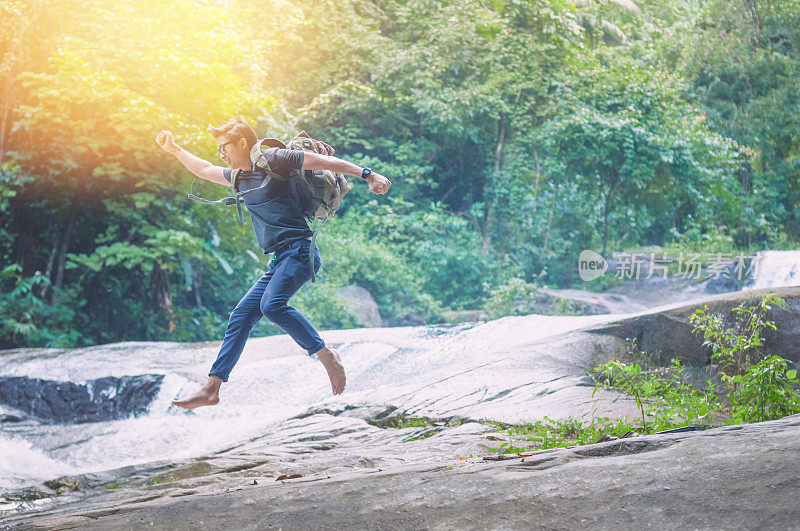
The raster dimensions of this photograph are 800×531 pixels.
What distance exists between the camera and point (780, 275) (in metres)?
11.9

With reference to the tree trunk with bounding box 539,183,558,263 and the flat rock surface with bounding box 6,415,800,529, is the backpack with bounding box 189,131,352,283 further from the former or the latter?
the tree trunk with bounding box 539,183,558,263

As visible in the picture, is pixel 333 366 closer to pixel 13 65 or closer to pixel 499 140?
Result: pixel 13 65

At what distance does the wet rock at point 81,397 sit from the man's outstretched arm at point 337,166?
4347mm

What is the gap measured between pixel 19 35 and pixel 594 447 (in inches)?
420

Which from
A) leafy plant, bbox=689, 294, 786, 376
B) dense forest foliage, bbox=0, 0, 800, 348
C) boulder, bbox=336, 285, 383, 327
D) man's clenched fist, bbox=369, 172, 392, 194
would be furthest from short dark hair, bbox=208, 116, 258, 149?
boulder, bbox=336, 285, 383, 327

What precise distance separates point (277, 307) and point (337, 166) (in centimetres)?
77

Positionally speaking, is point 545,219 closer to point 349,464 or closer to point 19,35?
point 19,35

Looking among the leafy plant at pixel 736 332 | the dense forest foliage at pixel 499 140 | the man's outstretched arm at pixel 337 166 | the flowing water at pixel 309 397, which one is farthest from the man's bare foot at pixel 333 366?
the dense forest foliage at pixel 499 140

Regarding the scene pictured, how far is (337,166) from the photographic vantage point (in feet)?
11.4

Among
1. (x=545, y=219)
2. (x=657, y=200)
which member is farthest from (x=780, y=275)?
(x=545, y=219)

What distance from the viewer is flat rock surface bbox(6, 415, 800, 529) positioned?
69.0 inches

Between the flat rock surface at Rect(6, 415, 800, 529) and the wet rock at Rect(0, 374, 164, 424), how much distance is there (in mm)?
4851

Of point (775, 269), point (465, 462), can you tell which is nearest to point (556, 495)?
point (465, 462)

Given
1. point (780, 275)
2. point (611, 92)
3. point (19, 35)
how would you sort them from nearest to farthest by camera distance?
point (19, 35) → point (780, 275) → point (611, 92)
